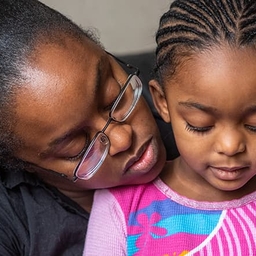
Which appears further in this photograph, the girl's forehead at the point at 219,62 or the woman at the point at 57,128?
the woman at the point at 57,128

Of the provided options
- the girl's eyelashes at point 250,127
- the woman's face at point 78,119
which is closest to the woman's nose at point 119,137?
the woman's face at point 78,119

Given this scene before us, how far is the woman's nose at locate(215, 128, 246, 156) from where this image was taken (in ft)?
3.10

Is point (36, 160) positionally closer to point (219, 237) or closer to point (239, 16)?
point (219, 237)

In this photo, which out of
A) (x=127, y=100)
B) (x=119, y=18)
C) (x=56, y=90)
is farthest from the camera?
(x=119, y=18)

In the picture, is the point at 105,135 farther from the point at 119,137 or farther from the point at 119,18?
the point at 119,18

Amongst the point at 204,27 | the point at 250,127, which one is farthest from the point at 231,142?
the point at 204,27

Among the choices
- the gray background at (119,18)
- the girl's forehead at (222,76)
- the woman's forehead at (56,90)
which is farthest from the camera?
the gray background at (119,18)

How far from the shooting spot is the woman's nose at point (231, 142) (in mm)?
946

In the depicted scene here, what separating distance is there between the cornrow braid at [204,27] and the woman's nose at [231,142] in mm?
139

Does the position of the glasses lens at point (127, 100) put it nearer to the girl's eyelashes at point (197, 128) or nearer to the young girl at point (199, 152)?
the young girl at point (199, 152)

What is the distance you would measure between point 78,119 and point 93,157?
11 centimetres

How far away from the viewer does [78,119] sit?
108 centimetres

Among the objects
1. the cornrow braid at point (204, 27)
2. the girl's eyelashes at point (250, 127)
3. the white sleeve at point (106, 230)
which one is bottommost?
the white sleeve at point (106, 230)

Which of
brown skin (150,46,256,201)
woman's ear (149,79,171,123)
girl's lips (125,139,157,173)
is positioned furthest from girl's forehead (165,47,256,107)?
girl's lips (125,139,157,173)
